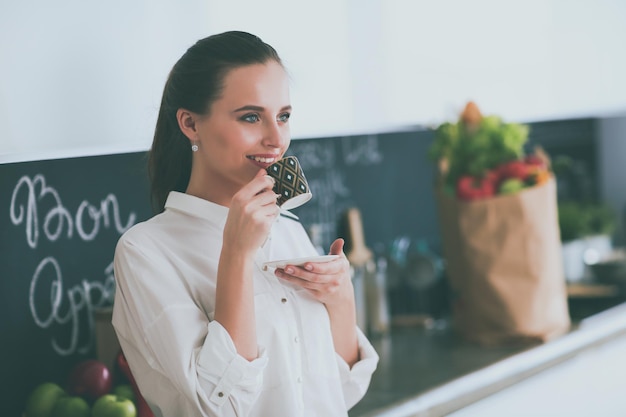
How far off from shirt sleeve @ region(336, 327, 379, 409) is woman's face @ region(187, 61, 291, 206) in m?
0.33

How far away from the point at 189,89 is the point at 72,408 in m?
0.53

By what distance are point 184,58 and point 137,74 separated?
10.3 inches

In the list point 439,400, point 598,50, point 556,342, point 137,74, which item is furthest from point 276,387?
point 598,50

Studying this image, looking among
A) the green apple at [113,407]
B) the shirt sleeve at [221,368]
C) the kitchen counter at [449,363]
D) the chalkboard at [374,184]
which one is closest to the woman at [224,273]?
the shirt sleeve at [221,368]

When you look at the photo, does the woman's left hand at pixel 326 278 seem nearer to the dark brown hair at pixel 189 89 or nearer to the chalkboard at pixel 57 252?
the dark brown hair at pixel 189 89

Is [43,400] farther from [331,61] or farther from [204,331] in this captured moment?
[331,61]

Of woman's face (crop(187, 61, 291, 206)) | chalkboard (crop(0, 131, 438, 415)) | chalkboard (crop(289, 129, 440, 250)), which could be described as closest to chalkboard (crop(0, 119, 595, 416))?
chalkboard (crop(0, 131, 438, 415))

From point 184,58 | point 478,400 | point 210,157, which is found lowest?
point 478,400

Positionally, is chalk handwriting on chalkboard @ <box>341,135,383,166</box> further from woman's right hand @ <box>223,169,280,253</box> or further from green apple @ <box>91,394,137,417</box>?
woman's right hand @ <box>223,169,280,253</box>

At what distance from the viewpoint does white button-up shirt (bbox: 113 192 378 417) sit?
1166 millimetres

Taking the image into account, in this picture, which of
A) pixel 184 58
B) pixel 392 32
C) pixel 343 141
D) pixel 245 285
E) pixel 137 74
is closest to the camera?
pixel 245 285

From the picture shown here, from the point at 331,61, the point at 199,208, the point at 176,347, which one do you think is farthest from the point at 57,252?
the point at 331,61

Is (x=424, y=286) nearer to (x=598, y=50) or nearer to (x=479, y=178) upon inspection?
(x=479, y=178)

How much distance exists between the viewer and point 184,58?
1285mm
